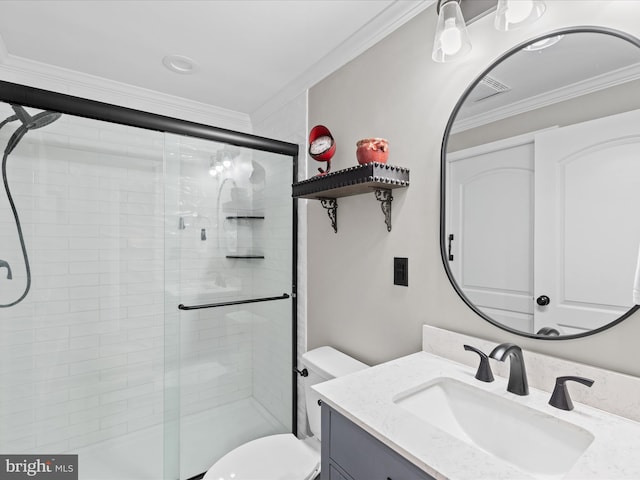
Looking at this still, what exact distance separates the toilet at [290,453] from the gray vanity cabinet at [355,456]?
0.47 meters

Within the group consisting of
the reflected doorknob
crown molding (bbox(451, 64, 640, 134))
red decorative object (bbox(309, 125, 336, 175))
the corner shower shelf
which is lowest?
the reflected doorknob

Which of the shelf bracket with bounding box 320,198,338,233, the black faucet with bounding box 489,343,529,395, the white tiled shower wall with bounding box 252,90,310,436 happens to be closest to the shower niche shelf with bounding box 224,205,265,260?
the white tiled shower wall with bounding box 252,90,310,436

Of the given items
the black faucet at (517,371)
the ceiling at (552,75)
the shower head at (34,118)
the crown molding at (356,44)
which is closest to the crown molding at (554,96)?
the ceiling at (552,75)

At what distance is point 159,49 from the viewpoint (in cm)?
174

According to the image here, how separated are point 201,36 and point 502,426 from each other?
1.99 metres

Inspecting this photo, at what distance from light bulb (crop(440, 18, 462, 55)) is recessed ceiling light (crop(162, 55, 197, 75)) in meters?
1.40

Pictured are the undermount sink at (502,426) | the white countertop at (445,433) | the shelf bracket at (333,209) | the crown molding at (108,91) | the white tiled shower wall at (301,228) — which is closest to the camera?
the white countertop at (445,433)

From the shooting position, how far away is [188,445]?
5.83 ft

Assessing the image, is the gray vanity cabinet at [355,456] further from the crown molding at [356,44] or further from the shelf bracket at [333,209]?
the crown molding at [356,44]

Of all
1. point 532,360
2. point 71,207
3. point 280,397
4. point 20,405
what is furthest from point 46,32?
point 532,360

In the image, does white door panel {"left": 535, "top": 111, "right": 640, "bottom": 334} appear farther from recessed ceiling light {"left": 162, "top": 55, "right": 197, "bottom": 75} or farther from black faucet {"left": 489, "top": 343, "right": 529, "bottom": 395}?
recessed ceiling light {"left": 162, "top": 55, "right": 197, "bottom": 75}

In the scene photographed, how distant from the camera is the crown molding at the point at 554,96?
2.75ft

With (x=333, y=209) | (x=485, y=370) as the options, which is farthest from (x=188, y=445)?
(x=485, y=370)

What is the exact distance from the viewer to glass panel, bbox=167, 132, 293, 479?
178cm
